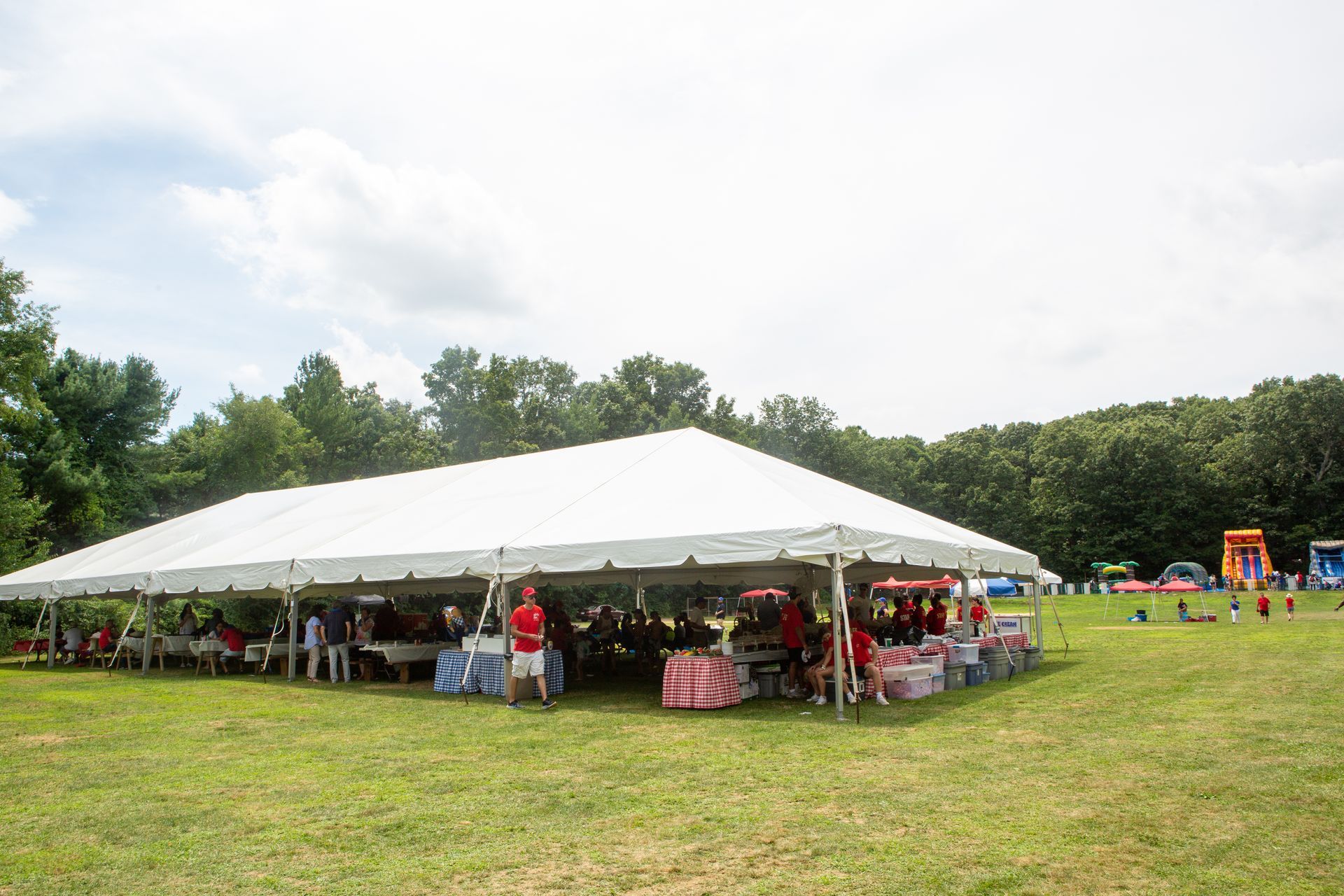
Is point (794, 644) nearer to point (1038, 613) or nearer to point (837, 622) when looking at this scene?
point (837, 622)

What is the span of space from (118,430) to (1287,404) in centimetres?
5955

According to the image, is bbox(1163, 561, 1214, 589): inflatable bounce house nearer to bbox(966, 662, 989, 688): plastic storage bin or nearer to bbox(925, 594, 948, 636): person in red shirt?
bbox(925, 594, 948, 636): person in red shirt

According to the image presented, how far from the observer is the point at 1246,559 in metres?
43.9

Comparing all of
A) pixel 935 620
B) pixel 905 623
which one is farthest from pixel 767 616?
pixel 935 620


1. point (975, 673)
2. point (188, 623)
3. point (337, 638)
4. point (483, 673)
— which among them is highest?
point (188, 623)

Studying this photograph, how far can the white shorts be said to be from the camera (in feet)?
31.6

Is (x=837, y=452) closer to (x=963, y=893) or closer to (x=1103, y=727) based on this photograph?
(x=1103, y=727)

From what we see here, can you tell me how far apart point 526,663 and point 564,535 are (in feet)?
5.00

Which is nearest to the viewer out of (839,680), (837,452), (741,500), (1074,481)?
(839,680)

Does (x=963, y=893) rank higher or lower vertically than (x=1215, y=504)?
lower

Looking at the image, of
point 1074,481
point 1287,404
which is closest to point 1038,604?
point 1074,481

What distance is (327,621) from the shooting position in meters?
13.0

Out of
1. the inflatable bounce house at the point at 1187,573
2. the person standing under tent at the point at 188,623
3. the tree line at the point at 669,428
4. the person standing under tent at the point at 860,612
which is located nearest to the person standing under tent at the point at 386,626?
the person standing under tent at the point at 188,623

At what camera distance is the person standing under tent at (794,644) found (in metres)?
10.4
